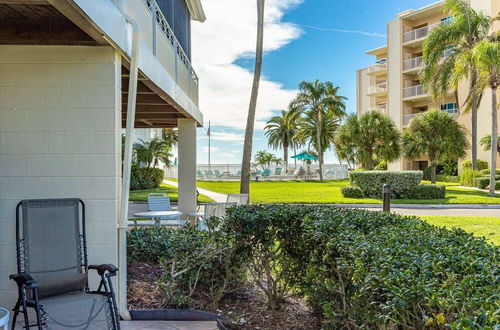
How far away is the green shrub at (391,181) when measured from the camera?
752 inches

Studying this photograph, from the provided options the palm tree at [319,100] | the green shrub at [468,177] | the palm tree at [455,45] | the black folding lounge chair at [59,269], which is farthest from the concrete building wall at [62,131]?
the palm tree at [319,100]

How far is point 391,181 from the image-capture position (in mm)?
19156

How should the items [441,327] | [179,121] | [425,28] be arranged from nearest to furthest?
[441,327], [179,121], [425,28]

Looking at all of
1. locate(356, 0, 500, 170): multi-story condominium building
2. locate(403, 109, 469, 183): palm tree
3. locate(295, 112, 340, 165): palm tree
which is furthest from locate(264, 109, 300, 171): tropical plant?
locate(403, 109, 469, 183): palm tree

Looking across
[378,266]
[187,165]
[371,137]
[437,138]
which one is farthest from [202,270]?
[371,137]

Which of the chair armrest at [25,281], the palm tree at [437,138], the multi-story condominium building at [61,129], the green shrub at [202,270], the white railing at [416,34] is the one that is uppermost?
the white railing at [416,34]

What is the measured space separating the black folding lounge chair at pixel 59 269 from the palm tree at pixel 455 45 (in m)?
20.7

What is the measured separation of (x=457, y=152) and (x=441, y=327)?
23752mm

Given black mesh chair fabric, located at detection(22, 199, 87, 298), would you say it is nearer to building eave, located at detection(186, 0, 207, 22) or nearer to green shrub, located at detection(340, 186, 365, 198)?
building eave, located at detection(186, 0, 207, 22)

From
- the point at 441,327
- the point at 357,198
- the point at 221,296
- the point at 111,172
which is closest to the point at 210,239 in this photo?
the point at 221,296

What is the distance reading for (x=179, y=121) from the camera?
415 inches

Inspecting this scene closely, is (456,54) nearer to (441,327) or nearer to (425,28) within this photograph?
(425,28)

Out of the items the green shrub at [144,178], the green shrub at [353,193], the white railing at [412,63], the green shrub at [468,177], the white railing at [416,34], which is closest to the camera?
the green shrub at [353,193]

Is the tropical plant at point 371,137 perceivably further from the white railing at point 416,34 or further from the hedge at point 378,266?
the hedge at point 378,266
